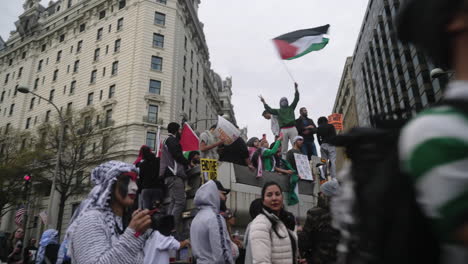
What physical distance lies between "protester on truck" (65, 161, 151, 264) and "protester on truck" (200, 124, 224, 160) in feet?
17.2

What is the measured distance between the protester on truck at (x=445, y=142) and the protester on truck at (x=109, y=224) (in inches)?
75.4

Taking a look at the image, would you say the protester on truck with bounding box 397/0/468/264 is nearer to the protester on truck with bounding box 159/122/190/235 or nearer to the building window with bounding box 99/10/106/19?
the protester on truck with bounding box 159/122/190/235

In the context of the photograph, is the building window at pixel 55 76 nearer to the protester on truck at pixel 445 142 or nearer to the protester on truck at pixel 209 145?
the protester on truck at pixel 209 145

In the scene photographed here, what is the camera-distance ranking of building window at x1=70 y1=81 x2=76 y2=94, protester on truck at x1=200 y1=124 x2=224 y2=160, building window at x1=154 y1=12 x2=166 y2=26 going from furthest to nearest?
building window at x1=70 y1=81 x2=76 y2=94, building window at x1=154 y1=12 x2=166 y2=26, protester on truck at x1=200 y1=124 x2=224 y2=160

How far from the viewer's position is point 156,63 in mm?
35469

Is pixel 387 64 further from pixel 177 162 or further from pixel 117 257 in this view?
pixel 117 257

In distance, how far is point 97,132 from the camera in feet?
91.6

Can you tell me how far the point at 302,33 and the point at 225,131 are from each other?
349cm

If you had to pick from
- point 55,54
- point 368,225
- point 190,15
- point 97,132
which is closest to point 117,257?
point 368,225

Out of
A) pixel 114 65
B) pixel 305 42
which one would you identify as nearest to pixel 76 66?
pixel 114 65

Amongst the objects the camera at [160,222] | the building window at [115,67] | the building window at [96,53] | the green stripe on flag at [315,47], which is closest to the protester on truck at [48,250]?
the camera at [160,222]

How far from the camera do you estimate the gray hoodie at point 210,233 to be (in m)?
3.81

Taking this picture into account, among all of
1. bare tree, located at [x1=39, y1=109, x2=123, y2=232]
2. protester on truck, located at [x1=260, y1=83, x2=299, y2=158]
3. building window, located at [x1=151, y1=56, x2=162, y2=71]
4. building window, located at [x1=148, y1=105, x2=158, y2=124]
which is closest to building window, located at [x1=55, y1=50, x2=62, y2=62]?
building window, located at [x1=151, y1=56, x2=162, y2=71]

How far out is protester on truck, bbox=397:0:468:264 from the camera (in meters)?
0.84
